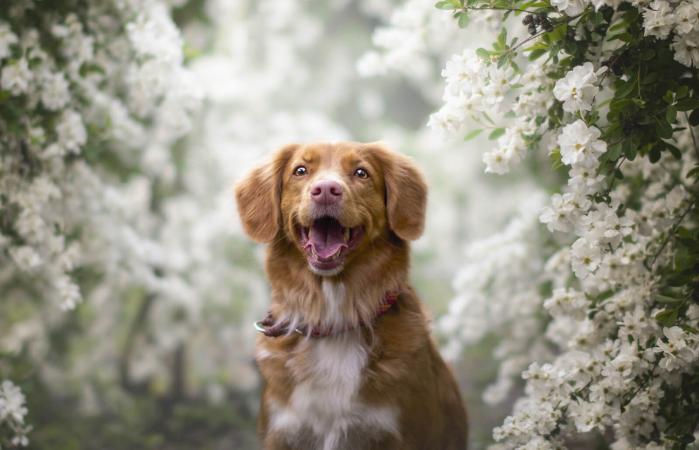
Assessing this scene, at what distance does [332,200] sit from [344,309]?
48 cm

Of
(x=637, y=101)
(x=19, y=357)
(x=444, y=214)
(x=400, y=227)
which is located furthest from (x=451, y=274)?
(x=637, y=101)

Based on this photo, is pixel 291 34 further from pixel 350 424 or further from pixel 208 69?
pixel 350 424

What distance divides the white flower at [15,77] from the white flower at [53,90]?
0.13 meters

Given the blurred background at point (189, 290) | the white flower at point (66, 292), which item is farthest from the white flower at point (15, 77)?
the blurred background at point (189, 290)

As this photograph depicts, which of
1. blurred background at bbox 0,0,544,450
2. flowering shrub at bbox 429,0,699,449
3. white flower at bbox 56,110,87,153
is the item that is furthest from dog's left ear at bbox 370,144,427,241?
white flower at bbox 56,110,87,153

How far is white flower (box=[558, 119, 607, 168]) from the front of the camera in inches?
89.7

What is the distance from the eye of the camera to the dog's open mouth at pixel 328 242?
276 centimetres

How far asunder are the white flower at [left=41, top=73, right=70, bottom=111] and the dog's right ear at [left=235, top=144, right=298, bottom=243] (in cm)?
87

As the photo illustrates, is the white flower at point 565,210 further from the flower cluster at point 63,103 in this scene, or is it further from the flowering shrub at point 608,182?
the flower cluster at point 63,103

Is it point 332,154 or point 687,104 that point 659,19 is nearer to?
point 687,104

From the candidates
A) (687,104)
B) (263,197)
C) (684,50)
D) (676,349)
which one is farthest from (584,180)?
(263,197)

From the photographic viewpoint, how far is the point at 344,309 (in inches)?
113

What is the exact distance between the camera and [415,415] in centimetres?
274

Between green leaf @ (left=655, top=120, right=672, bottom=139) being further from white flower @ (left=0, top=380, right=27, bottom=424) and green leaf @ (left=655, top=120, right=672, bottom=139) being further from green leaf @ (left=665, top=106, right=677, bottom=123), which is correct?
white flower @ (left=0, top=380, right=27, bottom=424)
